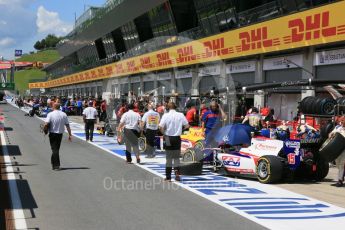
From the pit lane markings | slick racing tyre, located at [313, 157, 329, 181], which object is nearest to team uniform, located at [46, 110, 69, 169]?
the pit lane markings

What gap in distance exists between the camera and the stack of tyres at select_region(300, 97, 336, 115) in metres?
14.0

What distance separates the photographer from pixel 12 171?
484 inches

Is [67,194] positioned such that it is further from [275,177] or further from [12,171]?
[275,177]

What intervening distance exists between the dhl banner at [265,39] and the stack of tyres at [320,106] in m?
3.61

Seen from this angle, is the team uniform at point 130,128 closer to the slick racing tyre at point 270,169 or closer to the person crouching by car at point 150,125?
the person crouching by car at point 150,125

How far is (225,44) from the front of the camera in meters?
25.8

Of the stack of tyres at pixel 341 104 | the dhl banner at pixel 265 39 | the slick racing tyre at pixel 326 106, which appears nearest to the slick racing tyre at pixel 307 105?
the slick racing tyre at pixel 326 106

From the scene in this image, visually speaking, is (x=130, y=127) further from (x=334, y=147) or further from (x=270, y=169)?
(x=334, y=147)

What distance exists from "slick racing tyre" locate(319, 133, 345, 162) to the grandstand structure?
1.87 metres

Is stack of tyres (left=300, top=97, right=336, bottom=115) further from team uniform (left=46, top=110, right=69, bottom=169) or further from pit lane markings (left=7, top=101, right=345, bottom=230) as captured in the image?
team uniform (left=46, top=110, right=69, bottom=169)

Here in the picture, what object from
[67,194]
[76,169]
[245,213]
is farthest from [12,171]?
[245,213]

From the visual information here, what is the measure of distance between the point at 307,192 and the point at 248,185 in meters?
1.32

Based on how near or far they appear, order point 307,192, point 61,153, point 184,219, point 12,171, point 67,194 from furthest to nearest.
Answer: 1. point 61,153
2. point 12,171
3. point 307,192
4. point 67,194
5. point 184,219

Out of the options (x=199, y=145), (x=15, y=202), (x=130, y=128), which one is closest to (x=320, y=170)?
(x=199, y=145)
